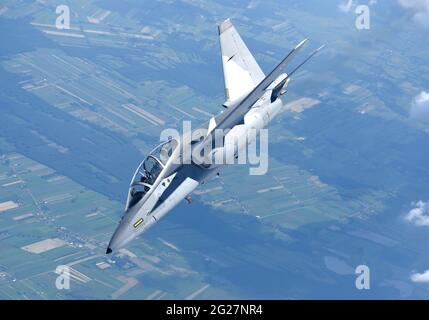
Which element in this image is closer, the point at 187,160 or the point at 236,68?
the point at 187,160

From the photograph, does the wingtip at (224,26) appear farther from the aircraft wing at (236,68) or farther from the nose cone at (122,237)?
the nose cone at (122,237)

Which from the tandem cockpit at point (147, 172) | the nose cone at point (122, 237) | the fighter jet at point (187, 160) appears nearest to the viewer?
the nose cone at point (122, 237)

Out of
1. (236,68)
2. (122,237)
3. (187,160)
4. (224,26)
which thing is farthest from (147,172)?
(224,26)

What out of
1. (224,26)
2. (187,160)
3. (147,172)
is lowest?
(147,172)

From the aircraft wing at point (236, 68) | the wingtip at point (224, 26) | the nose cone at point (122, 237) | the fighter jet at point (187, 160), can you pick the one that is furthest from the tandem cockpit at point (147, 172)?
the wingtip at point (224, 26)

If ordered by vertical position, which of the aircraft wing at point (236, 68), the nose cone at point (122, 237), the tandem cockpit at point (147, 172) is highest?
the aircraft wing at point (236, 68)

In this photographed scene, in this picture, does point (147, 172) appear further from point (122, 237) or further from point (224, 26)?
point (224, 26)

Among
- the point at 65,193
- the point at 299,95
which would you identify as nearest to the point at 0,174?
the point at 65,193
